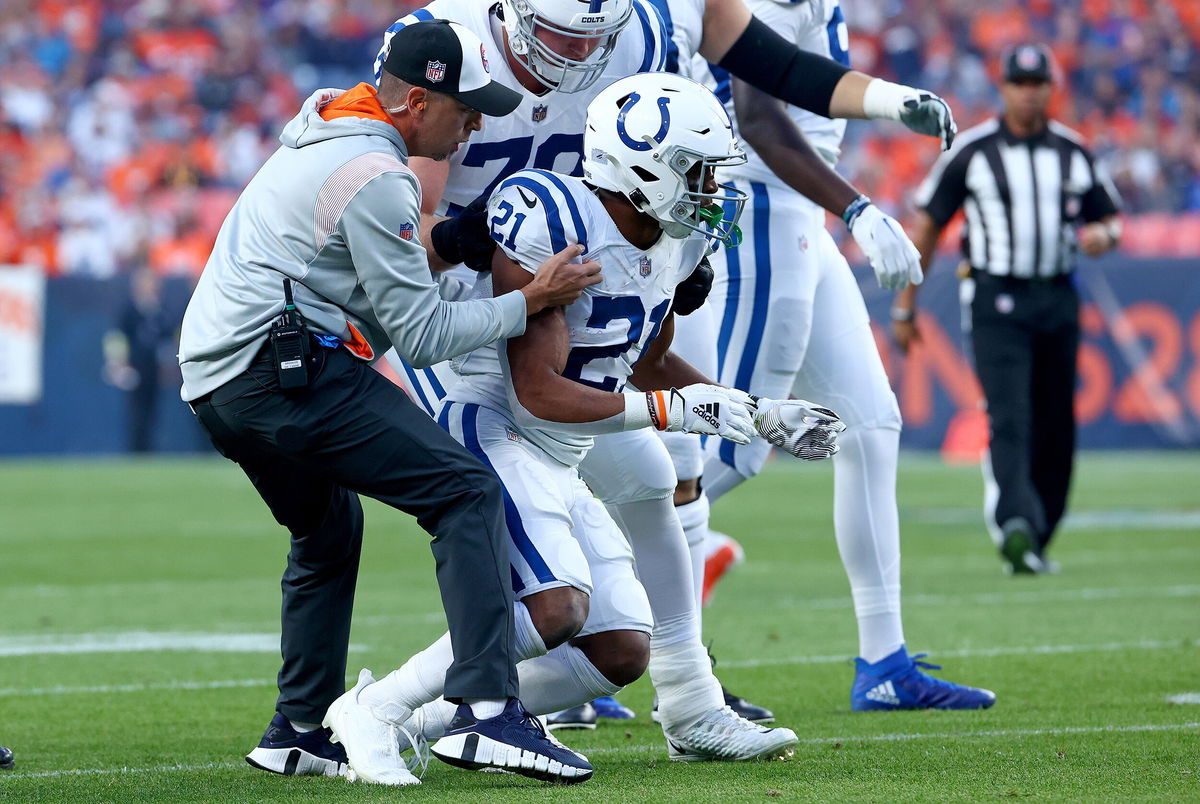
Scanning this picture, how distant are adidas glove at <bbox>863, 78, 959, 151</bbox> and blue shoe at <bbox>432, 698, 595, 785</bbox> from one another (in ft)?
5.64

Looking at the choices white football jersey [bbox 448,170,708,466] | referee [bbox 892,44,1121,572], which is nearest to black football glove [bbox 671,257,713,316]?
white football jersey [bbox 448,170,708,466]

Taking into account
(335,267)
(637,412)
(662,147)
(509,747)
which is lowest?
(509,747)

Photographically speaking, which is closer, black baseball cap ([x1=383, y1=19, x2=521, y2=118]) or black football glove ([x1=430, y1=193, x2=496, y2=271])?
black baseball cap ([x1=383, y1=19, x2=521, y2=118])

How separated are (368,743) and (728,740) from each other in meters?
0.79

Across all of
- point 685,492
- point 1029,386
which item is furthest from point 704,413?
point 1029,386

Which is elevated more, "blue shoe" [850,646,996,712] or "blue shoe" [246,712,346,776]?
"blue shoe" [850,646,996,712]

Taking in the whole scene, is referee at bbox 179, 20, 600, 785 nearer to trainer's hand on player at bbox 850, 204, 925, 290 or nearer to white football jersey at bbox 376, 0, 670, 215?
white football jersey at bbox 376, 0, 670, 215

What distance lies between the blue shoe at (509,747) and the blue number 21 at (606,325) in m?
0.69

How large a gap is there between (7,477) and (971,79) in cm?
1040

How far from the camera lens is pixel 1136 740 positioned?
386cm

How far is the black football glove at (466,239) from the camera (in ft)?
11.9

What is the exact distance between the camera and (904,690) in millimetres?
4559

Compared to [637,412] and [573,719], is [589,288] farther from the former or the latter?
[573,719]

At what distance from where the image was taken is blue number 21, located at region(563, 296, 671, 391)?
361cm
